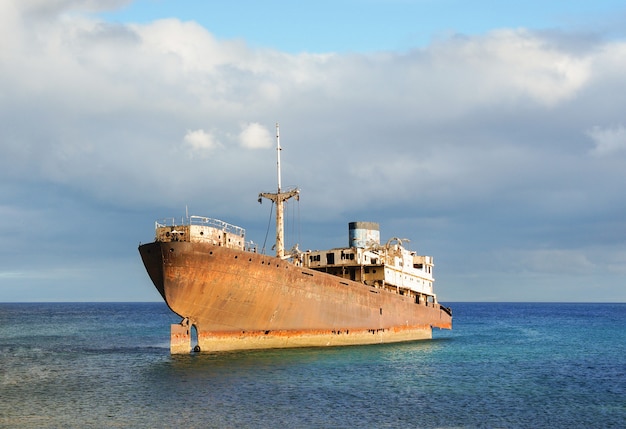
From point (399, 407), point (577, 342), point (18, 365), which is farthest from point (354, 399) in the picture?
point (577, 342)

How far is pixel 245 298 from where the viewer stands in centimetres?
4072

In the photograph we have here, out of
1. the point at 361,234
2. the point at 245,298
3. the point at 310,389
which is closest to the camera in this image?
the point at 310,389

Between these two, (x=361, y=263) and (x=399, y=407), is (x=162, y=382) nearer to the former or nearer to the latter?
(x=399, y=407)

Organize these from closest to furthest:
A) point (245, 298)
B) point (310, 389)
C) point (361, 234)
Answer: point (310, 389), point (245, 298), point (361, 234)

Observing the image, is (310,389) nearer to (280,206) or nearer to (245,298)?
(245,298)

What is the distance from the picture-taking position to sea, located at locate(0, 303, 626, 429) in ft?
80.5

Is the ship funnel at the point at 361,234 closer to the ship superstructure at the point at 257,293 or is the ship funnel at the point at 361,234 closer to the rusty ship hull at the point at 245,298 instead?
the ship superstructure at the point at 257,293

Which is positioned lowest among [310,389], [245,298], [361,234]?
[310,389]

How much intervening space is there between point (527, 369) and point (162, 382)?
2167 centimetres

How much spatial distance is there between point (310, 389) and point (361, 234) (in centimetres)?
2911

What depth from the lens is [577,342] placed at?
6356 centimetres

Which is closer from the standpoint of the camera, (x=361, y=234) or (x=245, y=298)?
(x=245, y=298)

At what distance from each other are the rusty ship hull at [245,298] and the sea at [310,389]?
1237 millimetres

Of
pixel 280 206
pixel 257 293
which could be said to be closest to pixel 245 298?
pixel 257 293
